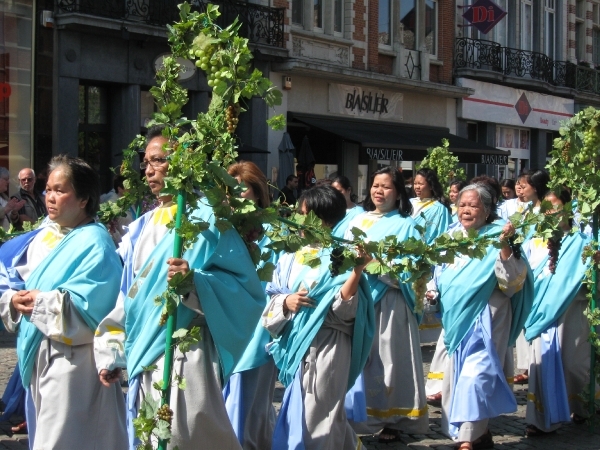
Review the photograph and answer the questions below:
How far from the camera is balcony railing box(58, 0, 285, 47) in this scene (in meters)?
16.0

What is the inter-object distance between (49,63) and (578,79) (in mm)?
20595

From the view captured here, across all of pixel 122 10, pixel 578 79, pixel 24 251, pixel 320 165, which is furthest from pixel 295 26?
pixel 24 251

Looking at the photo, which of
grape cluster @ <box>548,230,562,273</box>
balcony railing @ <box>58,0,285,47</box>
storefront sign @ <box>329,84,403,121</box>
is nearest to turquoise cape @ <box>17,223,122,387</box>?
grape cluster @ <box>548,230,562,273</box>

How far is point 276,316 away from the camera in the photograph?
545 centimetres

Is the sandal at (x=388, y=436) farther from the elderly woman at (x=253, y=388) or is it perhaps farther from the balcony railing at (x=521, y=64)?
the balcony railing at (x=521, y=64)

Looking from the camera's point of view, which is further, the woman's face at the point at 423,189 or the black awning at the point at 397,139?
the black awning at the point at 397,139

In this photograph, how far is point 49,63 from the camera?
15797mm

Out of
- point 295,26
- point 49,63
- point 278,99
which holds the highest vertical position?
point 295,26

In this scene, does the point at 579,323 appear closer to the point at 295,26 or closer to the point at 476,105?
the point at 295,26

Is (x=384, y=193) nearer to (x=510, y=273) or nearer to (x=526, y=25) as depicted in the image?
(x=510, y=273)

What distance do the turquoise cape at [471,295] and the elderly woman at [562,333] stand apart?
1.73ft

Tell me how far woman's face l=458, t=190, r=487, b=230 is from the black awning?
44.6 ft

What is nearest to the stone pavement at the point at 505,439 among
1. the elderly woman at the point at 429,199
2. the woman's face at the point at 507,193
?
the elderly woman at the point at 429,199

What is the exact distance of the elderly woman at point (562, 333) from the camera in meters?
6.98
